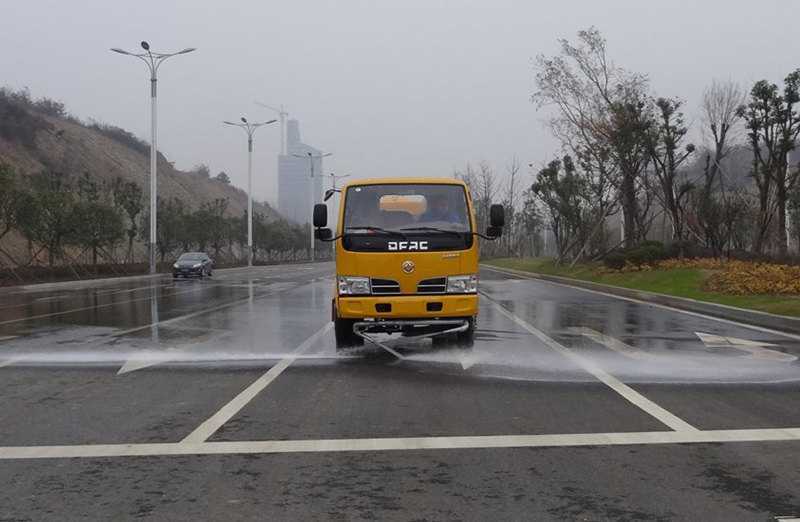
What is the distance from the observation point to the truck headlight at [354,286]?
10102mm

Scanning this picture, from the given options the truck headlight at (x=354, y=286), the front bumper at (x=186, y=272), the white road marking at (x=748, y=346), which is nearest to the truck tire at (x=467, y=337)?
the truck headlight at (x=354, y=286)

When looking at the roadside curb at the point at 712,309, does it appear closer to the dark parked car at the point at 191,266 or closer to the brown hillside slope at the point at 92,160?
the dark parked car at the point at 191,266

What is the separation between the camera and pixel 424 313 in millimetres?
10109

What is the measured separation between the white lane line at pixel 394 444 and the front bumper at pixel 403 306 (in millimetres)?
4153

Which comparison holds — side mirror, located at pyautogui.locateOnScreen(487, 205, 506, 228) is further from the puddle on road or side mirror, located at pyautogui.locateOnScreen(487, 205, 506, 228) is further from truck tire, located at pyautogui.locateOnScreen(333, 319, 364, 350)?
truck tire, located at pyautogui.locateOnScreen(333, 319, 364, 350)

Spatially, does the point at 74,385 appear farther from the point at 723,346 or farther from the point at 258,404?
the point at 723,346

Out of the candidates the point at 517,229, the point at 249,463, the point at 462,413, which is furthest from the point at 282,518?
the point at 517,229

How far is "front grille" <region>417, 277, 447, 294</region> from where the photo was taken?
33.3 feet

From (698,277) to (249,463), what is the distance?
21.5 meters

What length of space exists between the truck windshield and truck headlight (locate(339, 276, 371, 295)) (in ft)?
1.44

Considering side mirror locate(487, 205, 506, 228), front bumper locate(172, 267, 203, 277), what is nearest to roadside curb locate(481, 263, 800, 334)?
side mirror locate(487, 205, 506, 228)

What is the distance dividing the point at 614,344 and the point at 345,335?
14.1ft

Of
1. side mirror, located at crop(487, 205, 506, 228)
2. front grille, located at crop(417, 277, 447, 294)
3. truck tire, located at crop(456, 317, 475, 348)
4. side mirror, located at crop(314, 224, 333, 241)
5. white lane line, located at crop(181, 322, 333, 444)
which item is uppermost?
side mirror, located at crop(487, 205, 506, 228)

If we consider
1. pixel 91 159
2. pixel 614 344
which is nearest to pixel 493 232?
pixel 614 344
